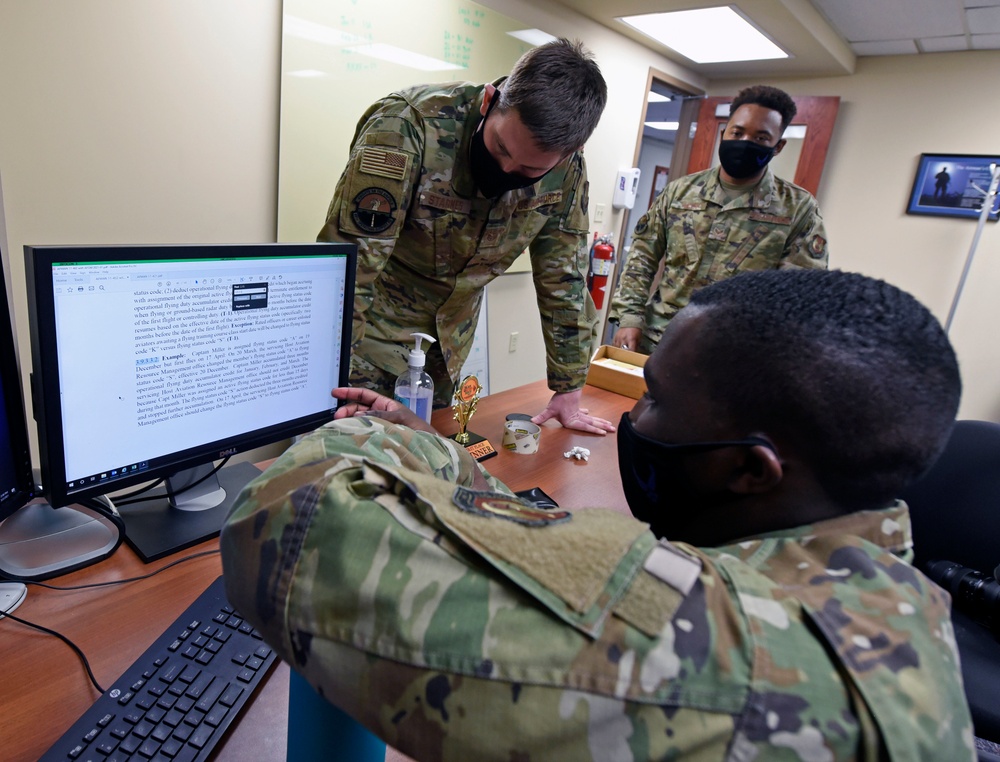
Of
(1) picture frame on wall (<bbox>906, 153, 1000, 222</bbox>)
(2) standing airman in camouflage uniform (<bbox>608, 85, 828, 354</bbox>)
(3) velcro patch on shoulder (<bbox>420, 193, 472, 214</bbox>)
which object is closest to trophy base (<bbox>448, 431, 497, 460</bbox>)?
(3) velcro patch on shoulder (<bbox>420, 193, 472, 214</bbox>)

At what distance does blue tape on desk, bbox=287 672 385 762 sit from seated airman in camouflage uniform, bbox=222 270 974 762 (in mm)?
85

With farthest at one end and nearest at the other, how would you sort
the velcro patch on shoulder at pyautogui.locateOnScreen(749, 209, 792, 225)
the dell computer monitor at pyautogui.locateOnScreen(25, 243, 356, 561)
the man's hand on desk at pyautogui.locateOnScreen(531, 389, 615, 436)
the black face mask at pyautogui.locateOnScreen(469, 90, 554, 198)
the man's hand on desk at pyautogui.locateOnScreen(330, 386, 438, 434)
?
the velcro patch on shoulder at pyautogui.locateOnScreen(749, 209, 792, 225)
the man's hand on desk at pyautogui.locateOnScreen(531, 389, 615, 436)
the black face mask at pyautogui.locateOnScreen(469, 90, 554, 198)
the man's hand on desk at pyautogui.locateOnScreen(330, 386, 438, 434)
the dell computer monitor at pyautogui.locateOnScreen(25, 243, 356, 561)

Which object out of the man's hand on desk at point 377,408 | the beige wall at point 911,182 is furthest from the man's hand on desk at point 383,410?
the beige wall at point 911,182

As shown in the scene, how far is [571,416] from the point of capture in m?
1.53

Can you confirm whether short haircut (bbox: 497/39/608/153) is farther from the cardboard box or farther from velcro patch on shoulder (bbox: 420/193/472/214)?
the cardboard box

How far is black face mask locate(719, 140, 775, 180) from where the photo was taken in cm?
231

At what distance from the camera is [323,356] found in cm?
99

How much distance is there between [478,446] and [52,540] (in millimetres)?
757

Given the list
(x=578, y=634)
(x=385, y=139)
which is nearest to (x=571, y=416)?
(x=385, y=139)

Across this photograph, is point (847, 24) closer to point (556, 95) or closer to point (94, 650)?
point (556, 95)

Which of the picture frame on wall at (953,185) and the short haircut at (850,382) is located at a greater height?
the picture frame on wall at (953,185)

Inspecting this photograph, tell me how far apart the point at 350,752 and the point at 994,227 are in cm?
438

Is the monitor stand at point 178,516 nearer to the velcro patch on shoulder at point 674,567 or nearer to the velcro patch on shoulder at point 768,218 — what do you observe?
the velcro patch on shoulder at point 674,567

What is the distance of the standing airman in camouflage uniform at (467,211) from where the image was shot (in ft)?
4.11
